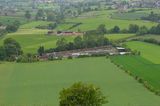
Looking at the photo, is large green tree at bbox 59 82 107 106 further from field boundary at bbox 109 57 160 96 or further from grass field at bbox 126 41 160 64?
grass field at bbox 126 41 160 64

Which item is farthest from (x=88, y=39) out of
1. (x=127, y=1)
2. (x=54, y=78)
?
(x=127, y=1)

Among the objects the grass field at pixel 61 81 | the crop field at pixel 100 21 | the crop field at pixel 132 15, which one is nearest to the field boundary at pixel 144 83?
the grass field at pixel 61 81

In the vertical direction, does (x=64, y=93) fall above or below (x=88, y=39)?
above

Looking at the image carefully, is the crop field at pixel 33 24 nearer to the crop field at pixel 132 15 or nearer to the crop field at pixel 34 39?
the crop field at pixel 34 39

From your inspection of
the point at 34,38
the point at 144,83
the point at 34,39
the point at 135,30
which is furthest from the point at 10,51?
the point at 135,30

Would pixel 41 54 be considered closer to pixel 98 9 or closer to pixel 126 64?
pixel 126 64

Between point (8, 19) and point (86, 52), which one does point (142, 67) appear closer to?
point (86, 52)
